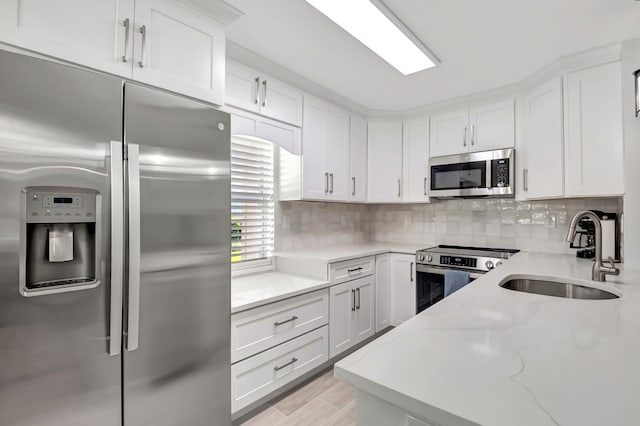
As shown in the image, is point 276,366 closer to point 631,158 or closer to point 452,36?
point 452,36

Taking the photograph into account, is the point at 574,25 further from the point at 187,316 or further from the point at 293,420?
the point at 293,420

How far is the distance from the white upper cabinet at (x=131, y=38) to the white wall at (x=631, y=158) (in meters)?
2.55

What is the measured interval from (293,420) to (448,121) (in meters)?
2.88

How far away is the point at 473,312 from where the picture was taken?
1.04 meters

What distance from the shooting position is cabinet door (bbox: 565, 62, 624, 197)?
2074mm

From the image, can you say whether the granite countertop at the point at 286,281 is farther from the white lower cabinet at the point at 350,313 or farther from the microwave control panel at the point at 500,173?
the microwave control panel at the point at 500,173

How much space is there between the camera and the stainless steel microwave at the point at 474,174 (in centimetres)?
269

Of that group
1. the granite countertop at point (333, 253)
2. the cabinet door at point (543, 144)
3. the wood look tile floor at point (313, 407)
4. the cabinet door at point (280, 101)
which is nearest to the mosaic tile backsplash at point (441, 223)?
the granite countertop at point (333, 253)

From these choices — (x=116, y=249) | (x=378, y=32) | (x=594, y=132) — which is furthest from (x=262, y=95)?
(x=594, y=132)

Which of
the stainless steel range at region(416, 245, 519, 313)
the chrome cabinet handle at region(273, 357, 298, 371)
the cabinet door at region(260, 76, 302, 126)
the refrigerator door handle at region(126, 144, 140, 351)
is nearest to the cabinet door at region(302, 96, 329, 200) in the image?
the cabinet door at region(260, 76, 302, 126)

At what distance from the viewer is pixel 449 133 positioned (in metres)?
3.09

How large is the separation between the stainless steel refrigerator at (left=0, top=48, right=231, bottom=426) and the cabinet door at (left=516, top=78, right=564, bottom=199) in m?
2.44

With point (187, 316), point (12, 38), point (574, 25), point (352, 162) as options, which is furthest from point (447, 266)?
point (12, 38)

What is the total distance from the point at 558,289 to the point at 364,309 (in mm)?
1525
